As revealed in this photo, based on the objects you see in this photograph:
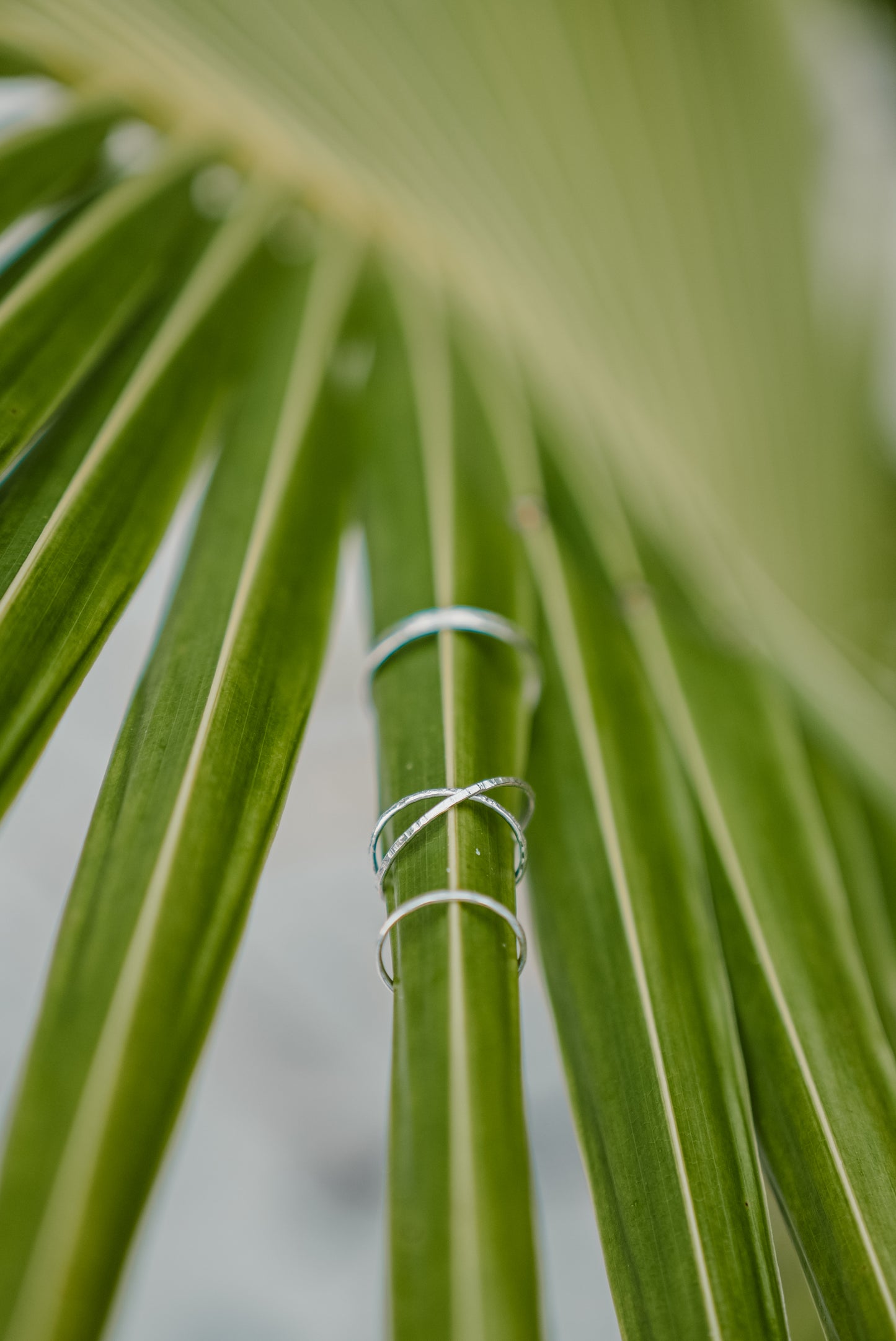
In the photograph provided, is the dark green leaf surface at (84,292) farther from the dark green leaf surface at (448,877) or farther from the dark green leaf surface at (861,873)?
the dark green leaf surface at (861,873)

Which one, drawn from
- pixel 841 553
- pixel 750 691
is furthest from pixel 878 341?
pixel 750 691

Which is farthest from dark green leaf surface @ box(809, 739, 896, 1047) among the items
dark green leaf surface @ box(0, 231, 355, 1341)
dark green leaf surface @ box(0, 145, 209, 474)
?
dark green leaf surface @ box(0, 145, 209, 474)

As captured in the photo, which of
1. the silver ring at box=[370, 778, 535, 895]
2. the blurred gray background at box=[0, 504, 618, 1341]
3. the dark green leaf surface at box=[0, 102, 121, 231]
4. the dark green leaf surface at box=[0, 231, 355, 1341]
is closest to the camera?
the dark green leaf surface at box=[0, 231, 355, 1341]

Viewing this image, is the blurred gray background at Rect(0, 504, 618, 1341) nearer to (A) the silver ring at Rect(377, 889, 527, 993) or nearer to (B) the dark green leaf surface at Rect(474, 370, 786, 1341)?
(B) the dark green leaf surface at Rect(474, 370, 786, 1341)

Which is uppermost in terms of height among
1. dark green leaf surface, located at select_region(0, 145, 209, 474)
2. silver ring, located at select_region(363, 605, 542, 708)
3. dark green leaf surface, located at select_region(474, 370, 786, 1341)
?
dark green leaf surface, located at select_region(0, 145, 209, 474)

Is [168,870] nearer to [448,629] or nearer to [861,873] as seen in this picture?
[448,629]

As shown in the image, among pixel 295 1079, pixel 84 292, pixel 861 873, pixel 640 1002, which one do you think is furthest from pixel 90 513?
pixel 295 1079

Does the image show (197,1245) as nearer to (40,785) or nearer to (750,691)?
(40,785)
